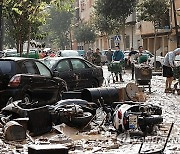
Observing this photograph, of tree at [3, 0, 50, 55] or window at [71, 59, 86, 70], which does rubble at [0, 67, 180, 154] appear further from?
tree at [3, 0, 50, 55]

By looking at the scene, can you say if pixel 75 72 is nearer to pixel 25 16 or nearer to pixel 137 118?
pixel 137 118

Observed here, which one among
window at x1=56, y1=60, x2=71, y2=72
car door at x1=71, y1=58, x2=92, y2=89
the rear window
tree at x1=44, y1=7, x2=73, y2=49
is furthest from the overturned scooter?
tree at x1=44, y1=7, x2=73, y2=49

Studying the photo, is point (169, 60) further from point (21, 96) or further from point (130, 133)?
point (130, 133)

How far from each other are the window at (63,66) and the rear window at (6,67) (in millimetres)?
4675

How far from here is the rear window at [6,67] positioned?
42.9 ft

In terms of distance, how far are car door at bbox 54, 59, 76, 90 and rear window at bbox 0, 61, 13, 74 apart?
14.4 feet

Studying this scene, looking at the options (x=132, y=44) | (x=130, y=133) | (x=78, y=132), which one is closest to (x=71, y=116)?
(x=78, y=132)

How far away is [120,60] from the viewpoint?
24578mm

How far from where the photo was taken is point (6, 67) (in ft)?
43.4

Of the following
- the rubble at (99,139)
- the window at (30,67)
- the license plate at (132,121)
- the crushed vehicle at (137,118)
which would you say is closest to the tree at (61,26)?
the window at (30,67)

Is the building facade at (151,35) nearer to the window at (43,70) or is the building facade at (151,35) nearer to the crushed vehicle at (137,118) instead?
the window at (43,70)

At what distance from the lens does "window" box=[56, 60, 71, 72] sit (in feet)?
59.1

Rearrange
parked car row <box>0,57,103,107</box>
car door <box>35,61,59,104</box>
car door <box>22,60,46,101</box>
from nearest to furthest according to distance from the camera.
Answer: parked car row <box>0,57,103,107</box> < car door <box>22,60,46,101</box> < car door <box>35,61,59,104</box>

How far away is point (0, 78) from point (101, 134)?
3.62 m
